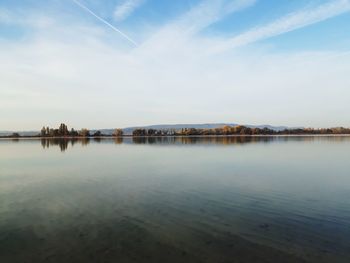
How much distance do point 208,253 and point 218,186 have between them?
28.5 feet

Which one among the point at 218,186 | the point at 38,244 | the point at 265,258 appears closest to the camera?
the point at 265,258

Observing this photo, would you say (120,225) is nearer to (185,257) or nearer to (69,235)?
(69,235)

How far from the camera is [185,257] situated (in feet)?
22.7

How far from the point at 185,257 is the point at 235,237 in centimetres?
199

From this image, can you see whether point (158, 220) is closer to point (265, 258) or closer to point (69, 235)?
point (69, 235)

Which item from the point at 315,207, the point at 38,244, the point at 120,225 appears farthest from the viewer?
the point at 315,207

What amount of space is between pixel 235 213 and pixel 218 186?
5.14 m

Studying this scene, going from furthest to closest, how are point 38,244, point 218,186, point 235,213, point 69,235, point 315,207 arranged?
point 218,186, point 315,207, point 235,213, point 69,235, point 38,244

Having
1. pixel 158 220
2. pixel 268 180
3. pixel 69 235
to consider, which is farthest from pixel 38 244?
pixel 268 180

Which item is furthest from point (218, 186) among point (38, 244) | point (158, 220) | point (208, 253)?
point (38, 244)

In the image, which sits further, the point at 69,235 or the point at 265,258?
Answer: the point at 69,235

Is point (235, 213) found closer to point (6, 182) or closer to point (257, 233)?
point (257, 233)

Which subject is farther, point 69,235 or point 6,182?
point 6,182

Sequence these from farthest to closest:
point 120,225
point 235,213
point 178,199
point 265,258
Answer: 1. point 178,199
2. point 235,213
3. point 120,225
4. point 265,258
